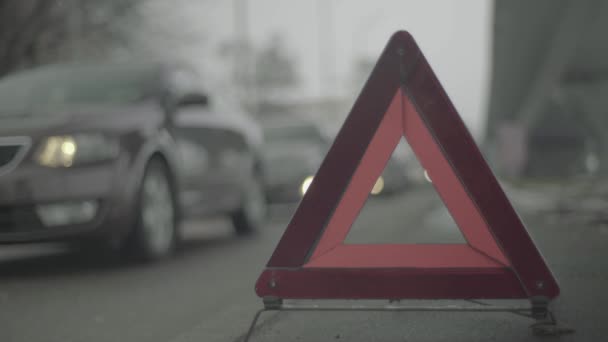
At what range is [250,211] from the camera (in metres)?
9.77

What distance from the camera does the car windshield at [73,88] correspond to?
7480 mm

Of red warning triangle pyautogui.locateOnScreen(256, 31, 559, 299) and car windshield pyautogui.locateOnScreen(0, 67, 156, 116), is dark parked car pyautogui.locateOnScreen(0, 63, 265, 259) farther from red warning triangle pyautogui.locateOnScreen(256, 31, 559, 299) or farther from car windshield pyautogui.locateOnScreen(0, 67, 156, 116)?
red warning triangle pyautogui.locateOnScreen(256, 31, 559, 299)

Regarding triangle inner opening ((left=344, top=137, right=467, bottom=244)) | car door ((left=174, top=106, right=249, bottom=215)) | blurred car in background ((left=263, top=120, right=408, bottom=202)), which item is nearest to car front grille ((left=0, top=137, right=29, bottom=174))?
car door ((left=174, top=106, right=249, bottom=215))

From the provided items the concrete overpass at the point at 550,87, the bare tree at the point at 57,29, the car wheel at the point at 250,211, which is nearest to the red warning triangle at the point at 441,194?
the car wheel at the point at 250,211

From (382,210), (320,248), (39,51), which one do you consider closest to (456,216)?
(320,248)

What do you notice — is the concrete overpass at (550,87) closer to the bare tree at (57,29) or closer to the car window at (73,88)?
the car window at (73,88)

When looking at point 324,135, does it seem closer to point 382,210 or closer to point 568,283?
point 382,210

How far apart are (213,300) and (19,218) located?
185cm

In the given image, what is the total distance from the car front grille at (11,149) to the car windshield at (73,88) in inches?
26.5

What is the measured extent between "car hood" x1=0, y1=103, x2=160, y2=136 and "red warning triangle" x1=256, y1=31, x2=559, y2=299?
10.6ft

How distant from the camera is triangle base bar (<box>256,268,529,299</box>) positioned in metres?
3.60

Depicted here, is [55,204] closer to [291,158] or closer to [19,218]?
[19,218]

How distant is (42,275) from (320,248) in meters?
3.41

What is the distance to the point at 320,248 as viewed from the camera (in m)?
3.90
